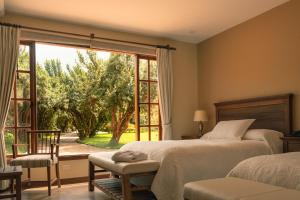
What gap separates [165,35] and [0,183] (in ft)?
11.9

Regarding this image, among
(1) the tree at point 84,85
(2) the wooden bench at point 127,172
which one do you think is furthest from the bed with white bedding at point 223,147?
(1) the tree at point 84,85

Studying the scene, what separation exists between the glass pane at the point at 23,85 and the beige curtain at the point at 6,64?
265mm

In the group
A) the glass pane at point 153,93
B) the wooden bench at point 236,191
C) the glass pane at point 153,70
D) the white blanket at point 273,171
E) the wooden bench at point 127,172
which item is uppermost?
the glass pane at point 153,70

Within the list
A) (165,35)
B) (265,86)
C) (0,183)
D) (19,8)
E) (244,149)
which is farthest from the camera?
(165,35)

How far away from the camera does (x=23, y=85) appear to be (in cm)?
422

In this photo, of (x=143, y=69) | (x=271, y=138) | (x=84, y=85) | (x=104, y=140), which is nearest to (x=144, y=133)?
(x=143, y=69)

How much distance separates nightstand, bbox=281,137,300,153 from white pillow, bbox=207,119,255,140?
0.59 meters

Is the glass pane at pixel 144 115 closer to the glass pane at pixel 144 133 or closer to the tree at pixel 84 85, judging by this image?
the glass pane at pixel 144 133

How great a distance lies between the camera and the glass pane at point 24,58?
4.25 metres

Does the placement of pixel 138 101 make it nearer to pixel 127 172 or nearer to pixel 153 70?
pixel 153 70

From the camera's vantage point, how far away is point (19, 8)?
12.8 ft

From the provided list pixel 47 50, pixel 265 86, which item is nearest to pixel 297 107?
pixel 265 86

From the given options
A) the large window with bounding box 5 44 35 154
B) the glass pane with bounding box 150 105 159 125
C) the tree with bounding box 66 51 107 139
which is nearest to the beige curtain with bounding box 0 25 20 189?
the large window with bounding box 5 44 35 154

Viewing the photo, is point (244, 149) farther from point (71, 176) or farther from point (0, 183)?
point (0, 183)
